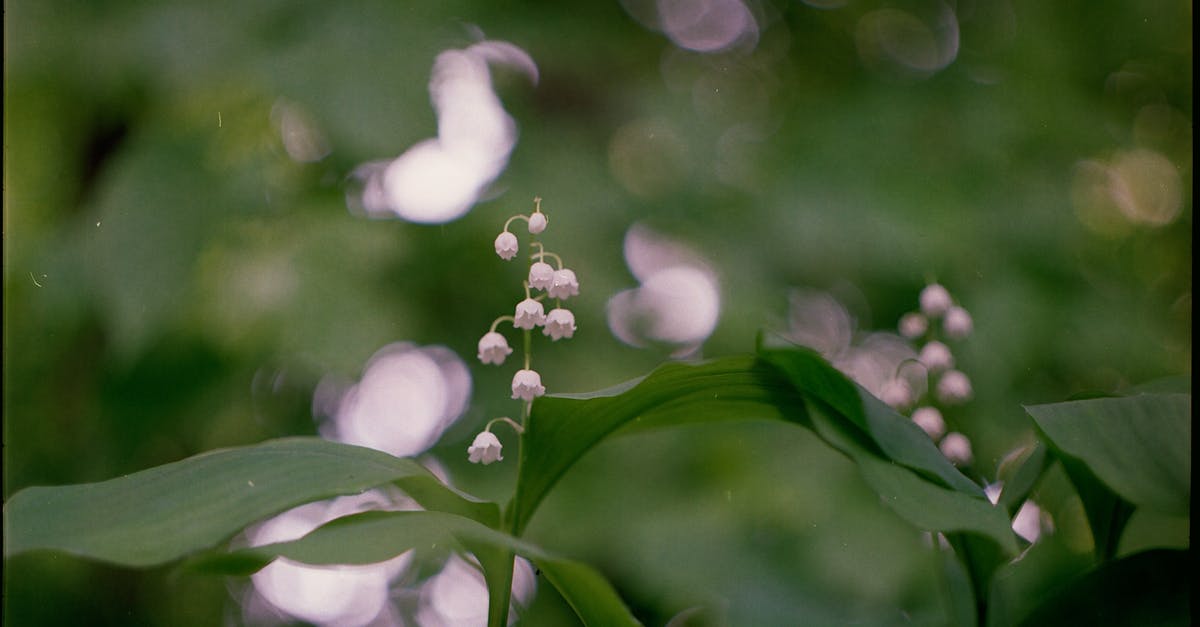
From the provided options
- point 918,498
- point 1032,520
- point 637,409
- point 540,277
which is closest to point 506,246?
point 540,277

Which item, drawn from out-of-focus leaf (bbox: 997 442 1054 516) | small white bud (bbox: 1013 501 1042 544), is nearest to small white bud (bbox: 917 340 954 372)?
small white bud (bbox: 1013 501 1042 544)

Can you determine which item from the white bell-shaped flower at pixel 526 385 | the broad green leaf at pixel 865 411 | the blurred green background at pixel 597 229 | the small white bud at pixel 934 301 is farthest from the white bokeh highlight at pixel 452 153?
the broad green leaf at pixel 865 411

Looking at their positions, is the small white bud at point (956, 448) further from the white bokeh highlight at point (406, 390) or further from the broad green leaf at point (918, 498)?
the white bokeh highlight at point (406, 390)

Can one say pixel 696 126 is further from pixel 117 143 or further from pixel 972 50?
pixel 117 143

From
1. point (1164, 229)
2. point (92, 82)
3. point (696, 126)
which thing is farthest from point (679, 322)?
point (92, 82)

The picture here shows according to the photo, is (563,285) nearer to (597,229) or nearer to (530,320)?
(530,320)

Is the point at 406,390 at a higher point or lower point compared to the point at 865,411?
lower
